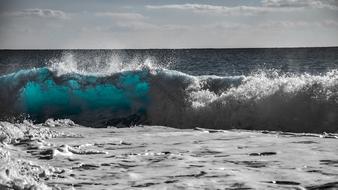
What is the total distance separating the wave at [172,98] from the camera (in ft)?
34.7

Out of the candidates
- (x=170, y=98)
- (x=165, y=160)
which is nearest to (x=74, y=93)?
(x=170, y=98)

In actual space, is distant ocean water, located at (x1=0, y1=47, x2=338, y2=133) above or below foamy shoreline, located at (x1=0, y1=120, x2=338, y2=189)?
A: above

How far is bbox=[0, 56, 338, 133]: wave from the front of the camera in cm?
1056

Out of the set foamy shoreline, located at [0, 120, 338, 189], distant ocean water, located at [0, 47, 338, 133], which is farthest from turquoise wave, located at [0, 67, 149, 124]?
foamy shoreline, located at [0, 120, 338, 189]

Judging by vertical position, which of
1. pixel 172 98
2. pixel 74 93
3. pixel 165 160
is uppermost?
pixel 74 93

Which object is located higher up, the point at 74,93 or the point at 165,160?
the point at 74,93

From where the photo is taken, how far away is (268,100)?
1107 cm

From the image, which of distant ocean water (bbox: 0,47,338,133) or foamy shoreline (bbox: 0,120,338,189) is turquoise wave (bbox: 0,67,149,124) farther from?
foamy shoreline (bbox: 0,120,338,189)

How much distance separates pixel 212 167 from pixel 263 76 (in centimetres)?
727

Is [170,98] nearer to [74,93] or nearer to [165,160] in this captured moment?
[74,93]

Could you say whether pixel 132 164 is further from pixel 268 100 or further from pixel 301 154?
pixel 268 100

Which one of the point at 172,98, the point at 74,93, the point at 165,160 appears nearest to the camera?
the point at 165,160

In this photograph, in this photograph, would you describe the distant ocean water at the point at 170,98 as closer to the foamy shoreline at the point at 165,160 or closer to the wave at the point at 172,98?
the wave at the point at 172,98

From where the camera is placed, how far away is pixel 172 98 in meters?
13.1
